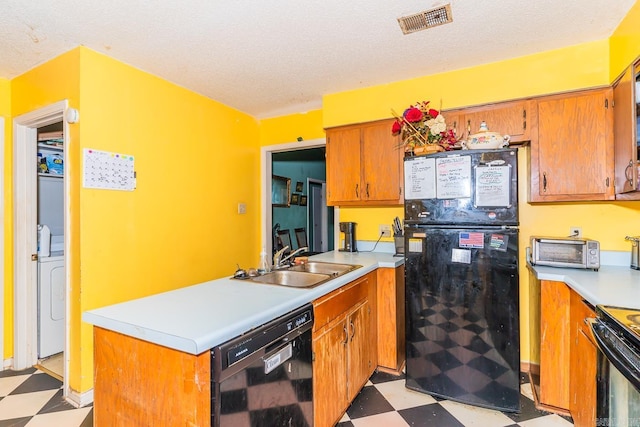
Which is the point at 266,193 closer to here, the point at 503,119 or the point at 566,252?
the point at 503,119

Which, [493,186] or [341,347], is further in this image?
[493,186]

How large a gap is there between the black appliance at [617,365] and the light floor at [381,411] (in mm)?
647

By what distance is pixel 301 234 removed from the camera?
5.45 metres

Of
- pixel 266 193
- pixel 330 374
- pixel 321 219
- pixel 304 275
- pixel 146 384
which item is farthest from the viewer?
pixel 321 219

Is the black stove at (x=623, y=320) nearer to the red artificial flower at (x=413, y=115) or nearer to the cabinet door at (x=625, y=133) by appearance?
the cabinet door at (x=625, y=133)

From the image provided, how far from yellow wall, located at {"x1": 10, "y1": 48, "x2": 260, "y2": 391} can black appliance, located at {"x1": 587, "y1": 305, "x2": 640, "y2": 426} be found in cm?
276

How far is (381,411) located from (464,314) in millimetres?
811

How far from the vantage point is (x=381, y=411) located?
6.57ft

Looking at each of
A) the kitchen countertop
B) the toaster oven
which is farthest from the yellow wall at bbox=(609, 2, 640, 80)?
the kitchen countertop

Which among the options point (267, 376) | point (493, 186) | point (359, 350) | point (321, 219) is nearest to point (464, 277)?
point (493, 186)

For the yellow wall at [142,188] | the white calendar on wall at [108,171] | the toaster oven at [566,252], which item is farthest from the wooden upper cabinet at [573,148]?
the white calendar on wall at [108,171]

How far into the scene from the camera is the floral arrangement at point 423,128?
2301mm

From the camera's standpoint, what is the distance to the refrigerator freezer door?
1.94m

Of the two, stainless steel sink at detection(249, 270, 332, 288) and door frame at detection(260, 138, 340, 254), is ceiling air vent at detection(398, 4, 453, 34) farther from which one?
door frame at detection(260, 138, 340, 254)
